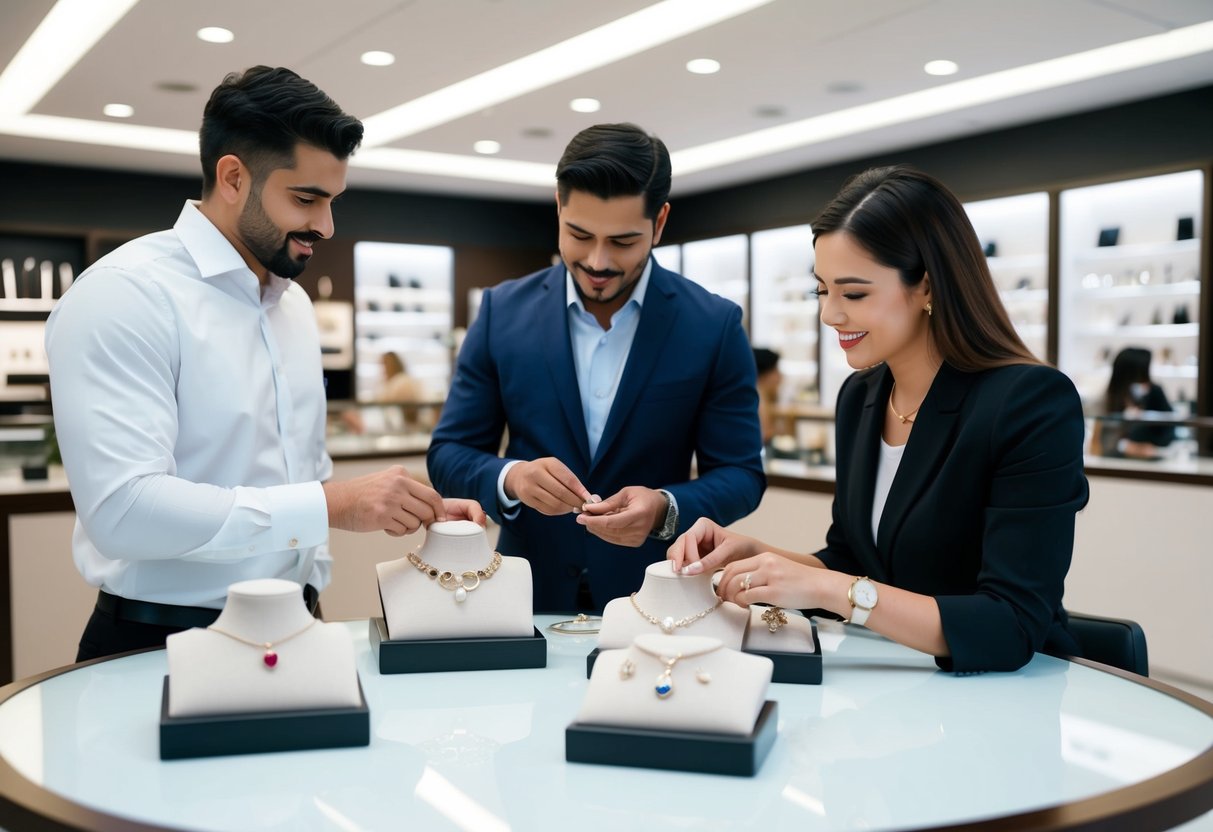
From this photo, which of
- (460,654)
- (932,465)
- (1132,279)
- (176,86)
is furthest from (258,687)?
(1132,279)

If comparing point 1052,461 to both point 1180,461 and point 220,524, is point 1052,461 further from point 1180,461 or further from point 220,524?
point 1180,461

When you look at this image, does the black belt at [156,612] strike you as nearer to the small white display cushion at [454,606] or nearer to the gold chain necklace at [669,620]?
the small white display cushion at [454,606]

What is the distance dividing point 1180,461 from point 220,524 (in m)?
4.07

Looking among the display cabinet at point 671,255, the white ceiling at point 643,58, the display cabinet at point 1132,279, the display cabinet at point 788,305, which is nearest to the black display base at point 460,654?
the white ceiling at point 643,58

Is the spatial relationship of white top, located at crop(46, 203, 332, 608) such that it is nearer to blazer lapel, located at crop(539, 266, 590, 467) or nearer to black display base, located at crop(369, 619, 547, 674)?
black display base, located at crop(369, 619, 547, 674)

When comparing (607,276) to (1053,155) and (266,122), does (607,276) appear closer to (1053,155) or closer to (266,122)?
(266,122)

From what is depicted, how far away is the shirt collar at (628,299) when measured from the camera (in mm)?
2295

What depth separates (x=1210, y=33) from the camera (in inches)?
237

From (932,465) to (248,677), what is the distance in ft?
3.51

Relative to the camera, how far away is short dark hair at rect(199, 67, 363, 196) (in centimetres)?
182

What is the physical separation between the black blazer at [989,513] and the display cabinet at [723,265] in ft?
29.4

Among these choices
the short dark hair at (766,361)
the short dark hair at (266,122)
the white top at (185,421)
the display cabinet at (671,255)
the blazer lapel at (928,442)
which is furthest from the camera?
the display cabinet at (671,255)

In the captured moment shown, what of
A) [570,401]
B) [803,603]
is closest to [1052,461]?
[803,603]

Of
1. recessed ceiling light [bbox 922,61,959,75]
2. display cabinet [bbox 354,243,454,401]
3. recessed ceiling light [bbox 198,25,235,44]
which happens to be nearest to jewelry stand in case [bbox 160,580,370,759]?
recessed ceiling light [bbox 198,25,235,44]
